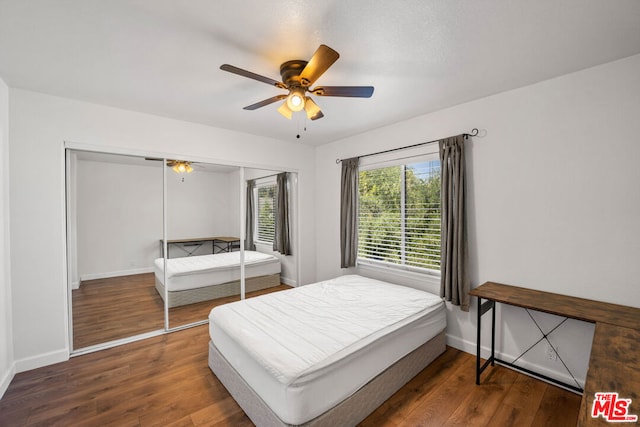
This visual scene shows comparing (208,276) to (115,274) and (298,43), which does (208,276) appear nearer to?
(115,274)

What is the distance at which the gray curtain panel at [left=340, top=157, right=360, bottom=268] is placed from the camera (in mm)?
3932

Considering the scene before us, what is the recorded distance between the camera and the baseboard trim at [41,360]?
2.43 metres

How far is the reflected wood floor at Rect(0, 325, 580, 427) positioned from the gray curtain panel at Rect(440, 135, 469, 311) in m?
0.71

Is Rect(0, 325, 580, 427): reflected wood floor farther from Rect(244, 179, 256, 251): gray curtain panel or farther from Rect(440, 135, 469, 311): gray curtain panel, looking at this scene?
Rect(244, 179, 256, 251): gray curtain panel

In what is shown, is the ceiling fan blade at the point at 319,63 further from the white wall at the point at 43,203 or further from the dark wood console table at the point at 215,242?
the dark wood console table at the point at 215,242

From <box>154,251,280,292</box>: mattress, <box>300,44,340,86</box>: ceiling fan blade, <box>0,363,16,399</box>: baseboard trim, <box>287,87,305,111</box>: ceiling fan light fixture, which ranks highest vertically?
<box>300,44,340,86</box>: ceiling fan blade

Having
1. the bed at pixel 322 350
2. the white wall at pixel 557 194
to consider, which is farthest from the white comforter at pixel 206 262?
the white wall at pixel 557 194

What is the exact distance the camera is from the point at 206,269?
3.62 meters

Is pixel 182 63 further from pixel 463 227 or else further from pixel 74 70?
pixel 463 227

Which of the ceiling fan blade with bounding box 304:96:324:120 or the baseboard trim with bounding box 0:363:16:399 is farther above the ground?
the ceiling fan blade with bounding box 304:96:324:120

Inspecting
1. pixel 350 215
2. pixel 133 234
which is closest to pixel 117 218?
pixel 133 234

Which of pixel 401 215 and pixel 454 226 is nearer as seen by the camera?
pixel 454 226
